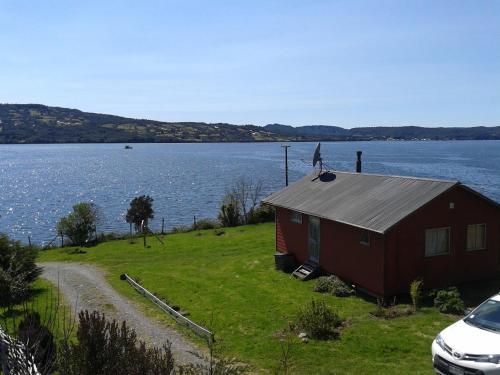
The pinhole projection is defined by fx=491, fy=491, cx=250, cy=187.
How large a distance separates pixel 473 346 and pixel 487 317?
5.65 feet

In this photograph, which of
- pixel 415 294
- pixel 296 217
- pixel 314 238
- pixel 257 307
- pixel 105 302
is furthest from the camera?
pixel 296 217

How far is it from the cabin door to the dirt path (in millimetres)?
9627

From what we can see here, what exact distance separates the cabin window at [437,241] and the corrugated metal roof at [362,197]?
1686mm

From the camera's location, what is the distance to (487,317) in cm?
1309

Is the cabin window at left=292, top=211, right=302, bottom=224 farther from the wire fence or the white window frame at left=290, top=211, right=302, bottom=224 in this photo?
the wire fence

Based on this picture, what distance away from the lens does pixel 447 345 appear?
12.2 meters

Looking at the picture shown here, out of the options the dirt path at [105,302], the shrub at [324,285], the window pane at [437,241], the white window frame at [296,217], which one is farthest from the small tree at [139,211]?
the window pane at [437,241]

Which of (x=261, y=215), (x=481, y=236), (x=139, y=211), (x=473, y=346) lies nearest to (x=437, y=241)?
(x=481, y=236)

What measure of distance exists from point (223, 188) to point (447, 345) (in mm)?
78599

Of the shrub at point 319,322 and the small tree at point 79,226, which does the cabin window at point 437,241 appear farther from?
the small tree at point 79,226

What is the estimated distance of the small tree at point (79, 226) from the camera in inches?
1875

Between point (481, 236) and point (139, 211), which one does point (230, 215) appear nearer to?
point (139, 211)

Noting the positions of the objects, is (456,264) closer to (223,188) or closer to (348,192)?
(348,192)

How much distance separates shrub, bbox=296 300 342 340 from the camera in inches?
675
